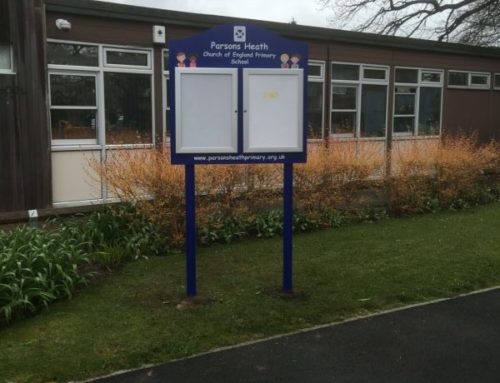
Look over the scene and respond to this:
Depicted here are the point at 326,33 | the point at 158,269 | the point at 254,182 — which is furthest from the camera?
the point at 326,33

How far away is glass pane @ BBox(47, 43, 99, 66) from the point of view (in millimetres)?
8891

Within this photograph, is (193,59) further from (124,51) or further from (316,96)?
(316,96)

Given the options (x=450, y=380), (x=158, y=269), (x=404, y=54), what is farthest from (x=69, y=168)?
(x=404, y=54)

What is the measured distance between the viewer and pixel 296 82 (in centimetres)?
512

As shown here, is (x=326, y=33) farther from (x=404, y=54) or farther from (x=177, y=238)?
(x=177, y=238)

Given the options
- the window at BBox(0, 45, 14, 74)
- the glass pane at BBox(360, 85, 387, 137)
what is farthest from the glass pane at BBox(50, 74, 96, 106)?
the glass pane at BBox(360, 85, 387, 137)

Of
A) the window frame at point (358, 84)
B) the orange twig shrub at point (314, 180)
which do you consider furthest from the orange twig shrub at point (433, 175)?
the window frame at point (358, 84)

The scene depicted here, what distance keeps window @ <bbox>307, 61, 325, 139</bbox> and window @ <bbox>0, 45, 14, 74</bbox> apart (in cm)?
596

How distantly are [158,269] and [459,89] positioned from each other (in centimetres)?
1203

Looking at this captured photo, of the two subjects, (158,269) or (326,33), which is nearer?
(158,269)

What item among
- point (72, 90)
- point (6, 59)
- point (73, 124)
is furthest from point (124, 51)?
Answer: point (6, 59)

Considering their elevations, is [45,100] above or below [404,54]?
below

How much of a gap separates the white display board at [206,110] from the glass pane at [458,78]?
11872 mm

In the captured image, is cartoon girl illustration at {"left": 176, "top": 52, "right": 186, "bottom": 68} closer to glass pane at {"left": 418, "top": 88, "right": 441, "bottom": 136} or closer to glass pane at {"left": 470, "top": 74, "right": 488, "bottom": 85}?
glass pane at {"left": 418, "top": 88, "right": 441, "bottom": 136}
